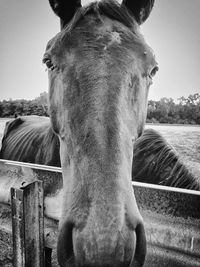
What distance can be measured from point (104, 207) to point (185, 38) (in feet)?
19.6

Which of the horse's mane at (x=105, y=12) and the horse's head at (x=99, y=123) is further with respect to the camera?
the horse's mane at (x=105, y=12)

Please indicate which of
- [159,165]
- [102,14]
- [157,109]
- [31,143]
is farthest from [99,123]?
[157,109]

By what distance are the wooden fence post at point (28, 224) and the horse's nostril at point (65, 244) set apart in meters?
0.65

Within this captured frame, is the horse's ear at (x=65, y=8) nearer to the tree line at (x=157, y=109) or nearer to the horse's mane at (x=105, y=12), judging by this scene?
the horse's mane at (x=105, y=12)

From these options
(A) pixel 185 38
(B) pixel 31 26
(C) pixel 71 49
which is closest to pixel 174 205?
(C) pixel 71 49

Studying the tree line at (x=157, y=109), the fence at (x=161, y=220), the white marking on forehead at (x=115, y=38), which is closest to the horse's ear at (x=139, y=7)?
the white marking on forehead at (x=115, y=38)

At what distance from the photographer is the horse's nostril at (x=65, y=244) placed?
837 mm

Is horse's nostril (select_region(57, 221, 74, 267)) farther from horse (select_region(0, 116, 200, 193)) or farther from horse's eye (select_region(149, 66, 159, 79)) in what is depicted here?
horse (select_region(0, 116, 200, 193))

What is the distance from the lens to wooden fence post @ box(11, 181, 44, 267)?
4.61 feet

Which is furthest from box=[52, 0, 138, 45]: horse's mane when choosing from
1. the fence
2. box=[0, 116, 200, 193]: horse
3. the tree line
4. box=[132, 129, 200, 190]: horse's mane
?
the tree line

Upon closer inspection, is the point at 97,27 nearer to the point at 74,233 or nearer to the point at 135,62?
the point at 135,62

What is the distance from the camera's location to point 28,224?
1.45 meters

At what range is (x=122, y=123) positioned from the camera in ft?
3.40

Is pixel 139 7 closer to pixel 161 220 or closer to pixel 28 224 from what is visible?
pixel 161 220
